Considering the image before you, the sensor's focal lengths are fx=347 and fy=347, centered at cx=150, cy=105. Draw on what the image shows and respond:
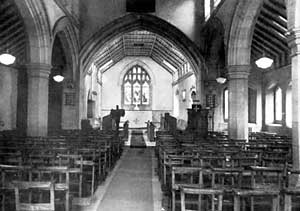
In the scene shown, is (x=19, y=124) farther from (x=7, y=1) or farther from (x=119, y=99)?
(x=119, y=99)

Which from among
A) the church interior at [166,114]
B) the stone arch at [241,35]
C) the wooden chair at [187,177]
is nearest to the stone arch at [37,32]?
the church interior at [166,114]

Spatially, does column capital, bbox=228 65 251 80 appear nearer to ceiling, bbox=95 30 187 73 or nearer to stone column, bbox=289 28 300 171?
stone column, bbox=289 28 300 171

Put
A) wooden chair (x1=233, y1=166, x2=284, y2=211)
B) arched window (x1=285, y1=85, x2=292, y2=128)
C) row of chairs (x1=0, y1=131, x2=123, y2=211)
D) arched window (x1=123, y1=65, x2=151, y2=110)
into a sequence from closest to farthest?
wooden chair (x1=233, y1=166, x2=284, y2=211) < row of chairs (x1=0, y1=131, x2=123, y2=211) < arched window (x1=285, y1=85, x2=292, y2=128) < arched window (x1=123, y1=65, x2=151, y2=110)

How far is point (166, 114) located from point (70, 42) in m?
7.37

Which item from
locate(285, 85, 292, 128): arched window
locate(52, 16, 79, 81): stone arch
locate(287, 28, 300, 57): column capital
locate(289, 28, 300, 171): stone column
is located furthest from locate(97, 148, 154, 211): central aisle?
locate(285, 85, 292, 128): arched window

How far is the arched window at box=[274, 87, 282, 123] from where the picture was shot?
17.6m

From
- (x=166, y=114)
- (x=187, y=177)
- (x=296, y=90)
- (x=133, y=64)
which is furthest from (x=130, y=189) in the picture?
(x=133, y=64)

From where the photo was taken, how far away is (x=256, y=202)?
177 inches

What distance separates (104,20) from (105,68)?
13.8 meters

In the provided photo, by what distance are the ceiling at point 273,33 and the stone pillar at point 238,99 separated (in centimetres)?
123

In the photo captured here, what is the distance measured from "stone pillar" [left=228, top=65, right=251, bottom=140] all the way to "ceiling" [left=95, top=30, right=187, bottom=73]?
38.3 feet

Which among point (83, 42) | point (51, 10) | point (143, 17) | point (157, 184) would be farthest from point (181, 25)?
point (157, 184)

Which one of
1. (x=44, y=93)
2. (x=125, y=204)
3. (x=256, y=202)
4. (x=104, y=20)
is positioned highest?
(x=104, y=20)

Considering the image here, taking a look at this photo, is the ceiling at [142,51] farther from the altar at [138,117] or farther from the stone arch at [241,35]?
the stone arch at [241,35]
